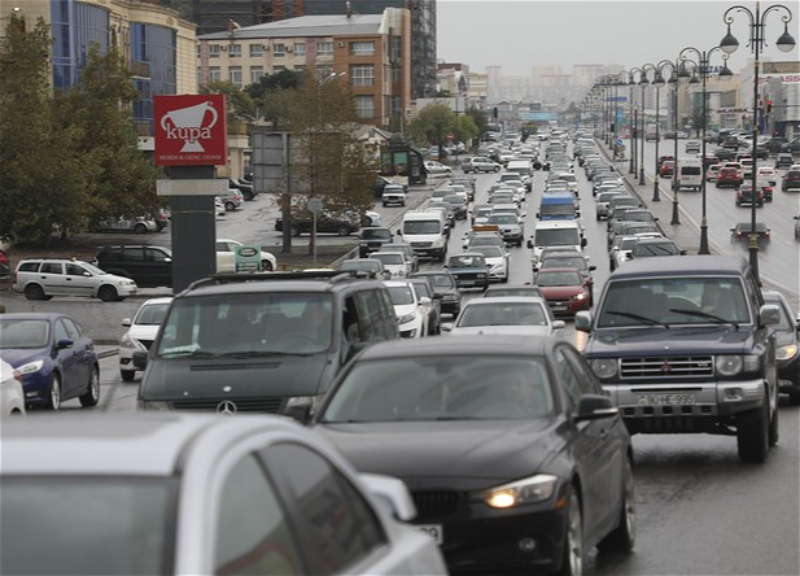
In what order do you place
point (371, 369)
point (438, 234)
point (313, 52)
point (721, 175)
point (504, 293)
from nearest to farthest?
point (371, 369) < point (504, 293) < point (438, 234) < point (721, 175) < point (313, 52)

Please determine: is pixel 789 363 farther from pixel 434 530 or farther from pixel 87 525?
pixel 87 525

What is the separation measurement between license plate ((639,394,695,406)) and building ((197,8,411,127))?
139m

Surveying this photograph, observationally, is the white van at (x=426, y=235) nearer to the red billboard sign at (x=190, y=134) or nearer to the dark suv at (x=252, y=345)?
the red billboard sign at (x=190, y=134)

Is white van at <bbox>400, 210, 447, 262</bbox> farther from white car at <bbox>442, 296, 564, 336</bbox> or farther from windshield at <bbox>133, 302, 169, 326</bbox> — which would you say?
white car at <bbox>442, 296, 564, 336</bbox>

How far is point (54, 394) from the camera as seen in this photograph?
2356cm

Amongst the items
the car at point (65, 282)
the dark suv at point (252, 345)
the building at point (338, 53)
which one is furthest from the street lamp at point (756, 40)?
the building at point (338, 53)

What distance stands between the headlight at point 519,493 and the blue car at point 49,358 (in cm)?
1501

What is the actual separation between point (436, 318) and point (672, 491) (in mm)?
23783

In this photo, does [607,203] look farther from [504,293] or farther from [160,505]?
[160,505]

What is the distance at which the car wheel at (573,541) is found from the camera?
9094 mm

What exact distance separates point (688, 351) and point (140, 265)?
47.9 meters

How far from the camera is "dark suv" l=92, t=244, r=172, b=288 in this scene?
61.9 meters

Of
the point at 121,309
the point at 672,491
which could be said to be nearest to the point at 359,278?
the point at 672,491

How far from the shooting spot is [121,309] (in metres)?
52.7
